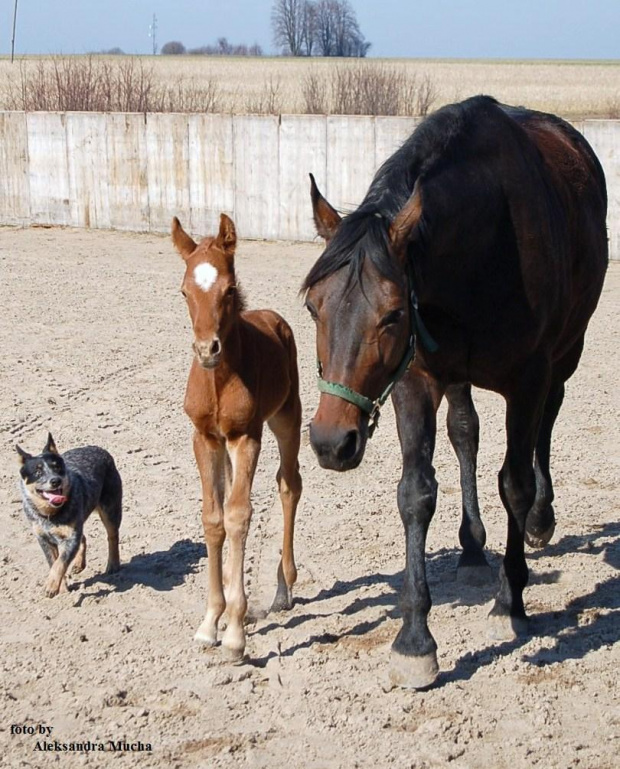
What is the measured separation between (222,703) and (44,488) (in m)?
1.62

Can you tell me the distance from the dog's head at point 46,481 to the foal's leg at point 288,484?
1065 millimetres

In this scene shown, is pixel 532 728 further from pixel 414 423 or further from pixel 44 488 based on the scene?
pixel 44 488

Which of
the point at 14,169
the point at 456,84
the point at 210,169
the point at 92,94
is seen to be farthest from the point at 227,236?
the point at 456,84

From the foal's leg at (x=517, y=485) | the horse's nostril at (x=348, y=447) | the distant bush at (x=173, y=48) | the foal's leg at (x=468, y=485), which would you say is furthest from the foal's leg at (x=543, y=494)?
the distant bush at (x=173, y=48)

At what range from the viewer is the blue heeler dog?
552 centimetres

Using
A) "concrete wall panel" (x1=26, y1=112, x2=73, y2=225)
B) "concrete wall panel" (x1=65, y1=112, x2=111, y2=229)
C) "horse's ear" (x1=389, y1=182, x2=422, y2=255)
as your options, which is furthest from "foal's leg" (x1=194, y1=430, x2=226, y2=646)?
"concrete wall panel" (x1=26, y1=112, x2=73, y2=225)

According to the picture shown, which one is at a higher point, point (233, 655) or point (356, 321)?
point (356, 321)

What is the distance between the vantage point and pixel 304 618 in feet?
17.4

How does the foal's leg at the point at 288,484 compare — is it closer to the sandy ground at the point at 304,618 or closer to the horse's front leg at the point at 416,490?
the sandy ground at the point at 304,618

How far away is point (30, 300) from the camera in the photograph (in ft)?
39.1

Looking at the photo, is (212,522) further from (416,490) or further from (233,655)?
(416,490)

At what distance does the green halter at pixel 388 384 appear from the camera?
3.99 meters

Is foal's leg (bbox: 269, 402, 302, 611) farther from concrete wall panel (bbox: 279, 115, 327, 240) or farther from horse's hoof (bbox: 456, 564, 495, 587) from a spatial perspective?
concrete wall panel (bbox: 279, 115, 327, 240)

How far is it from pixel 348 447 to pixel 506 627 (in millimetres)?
1650
